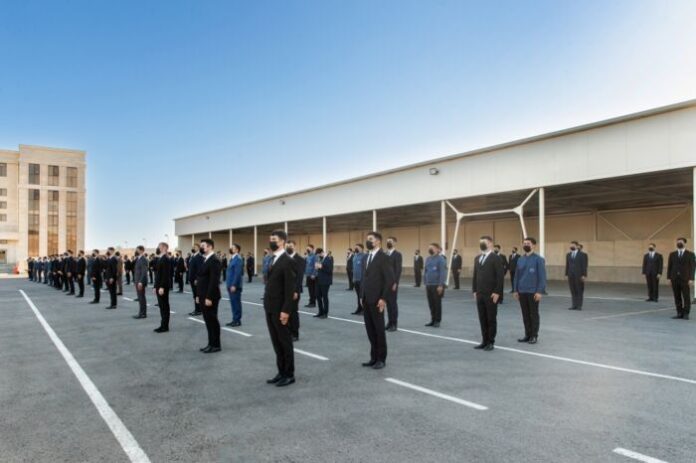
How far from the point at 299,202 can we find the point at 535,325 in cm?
2430

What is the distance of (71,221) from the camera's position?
7769 centimetres

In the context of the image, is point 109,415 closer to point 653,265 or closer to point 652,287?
point 653,265

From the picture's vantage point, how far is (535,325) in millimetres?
8219

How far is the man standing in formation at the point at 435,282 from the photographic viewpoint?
33.5 feet

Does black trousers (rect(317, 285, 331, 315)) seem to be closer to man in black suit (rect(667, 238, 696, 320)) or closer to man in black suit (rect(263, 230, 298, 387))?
man in black suit (rect(263, 230, 298, 387))

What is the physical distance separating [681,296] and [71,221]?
282ft

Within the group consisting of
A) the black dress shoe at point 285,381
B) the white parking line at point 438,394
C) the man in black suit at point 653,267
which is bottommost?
the white parking line at point 438,394

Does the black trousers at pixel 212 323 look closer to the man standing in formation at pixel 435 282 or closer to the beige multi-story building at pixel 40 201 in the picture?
the man standing in formation at pixel 435 282

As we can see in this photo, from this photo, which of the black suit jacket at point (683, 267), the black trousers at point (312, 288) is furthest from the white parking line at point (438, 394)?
the black suit jacket at point (683, 267)

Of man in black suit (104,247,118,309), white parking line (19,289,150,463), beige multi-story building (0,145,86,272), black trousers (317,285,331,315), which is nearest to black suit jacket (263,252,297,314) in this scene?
white parking line (19,289,150,463)

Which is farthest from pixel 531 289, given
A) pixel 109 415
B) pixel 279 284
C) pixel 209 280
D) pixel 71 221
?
pixel 71 221

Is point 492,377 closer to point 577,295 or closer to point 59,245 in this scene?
point 577,295

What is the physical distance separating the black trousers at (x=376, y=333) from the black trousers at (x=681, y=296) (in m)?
8.64

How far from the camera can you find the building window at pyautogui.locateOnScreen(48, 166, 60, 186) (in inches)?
2977
